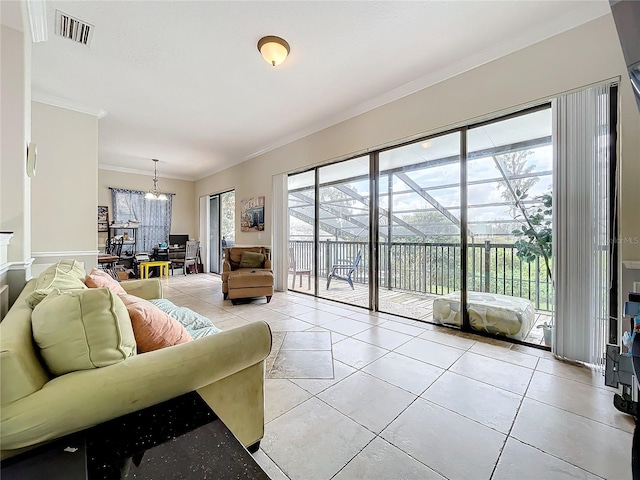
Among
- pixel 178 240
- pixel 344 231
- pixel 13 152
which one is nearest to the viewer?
pixel 13 152

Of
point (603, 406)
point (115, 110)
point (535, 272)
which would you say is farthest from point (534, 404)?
point (115, 110)

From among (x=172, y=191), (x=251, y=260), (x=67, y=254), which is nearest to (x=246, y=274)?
(x=251, y=260)

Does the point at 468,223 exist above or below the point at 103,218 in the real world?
below

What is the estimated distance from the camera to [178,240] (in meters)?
→ 7.88

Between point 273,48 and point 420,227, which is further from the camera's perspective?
point 420,227

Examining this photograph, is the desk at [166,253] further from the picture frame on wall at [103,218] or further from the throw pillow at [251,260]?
the throw pillow at [251,260]

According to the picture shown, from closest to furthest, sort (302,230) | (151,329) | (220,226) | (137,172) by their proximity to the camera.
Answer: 1. (151,329)
2. (302,230)
3. (137,172)
4. (220,226)

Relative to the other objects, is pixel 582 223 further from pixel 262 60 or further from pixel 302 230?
pixel 302 230

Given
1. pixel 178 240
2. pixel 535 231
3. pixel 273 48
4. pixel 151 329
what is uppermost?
pixel 273 48

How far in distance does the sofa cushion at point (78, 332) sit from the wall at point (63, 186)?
3.40 m

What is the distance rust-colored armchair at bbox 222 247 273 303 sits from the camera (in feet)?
13.8

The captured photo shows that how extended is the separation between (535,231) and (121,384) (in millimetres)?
3281

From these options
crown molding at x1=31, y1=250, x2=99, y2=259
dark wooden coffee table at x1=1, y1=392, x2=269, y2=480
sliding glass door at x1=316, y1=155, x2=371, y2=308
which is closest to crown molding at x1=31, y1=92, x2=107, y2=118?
crown molding at x1=31, y1=250, x2=99, y2=259

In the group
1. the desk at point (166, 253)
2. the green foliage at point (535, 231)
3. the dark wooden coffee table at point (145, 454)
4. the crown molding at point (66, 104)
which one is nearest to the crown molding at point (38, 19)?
the crown molding at point (66, 104)
